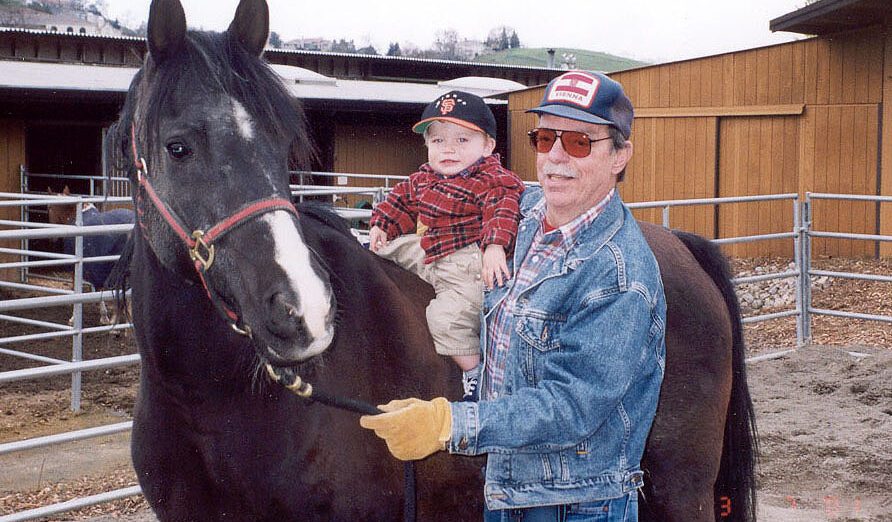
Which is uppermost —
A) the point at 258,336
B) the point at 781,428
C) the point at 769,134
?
the point at 769,134

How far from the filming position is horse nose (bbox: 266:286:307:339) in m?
1.91

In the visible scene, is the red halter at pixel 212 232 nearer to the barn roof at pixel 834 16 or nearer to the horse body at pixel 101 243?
the horse body at pixel 101 243

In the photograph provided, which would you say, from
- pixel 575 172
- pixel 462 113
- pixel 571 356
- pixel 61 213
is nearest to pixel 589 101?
pixel 575 172

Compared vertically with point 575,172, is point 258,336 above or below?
below

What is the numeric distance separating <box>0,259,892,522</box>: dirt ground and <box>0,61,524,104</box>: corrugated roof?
422 centimetres

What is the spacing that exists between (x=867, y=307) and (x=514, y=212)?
7.97 metres

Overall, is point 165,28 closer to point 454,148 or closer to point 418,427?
point 454,148

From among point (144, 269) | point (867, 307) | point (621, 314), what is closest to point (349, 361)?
point (144, 269)

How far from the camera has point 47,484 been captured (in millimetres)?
5211

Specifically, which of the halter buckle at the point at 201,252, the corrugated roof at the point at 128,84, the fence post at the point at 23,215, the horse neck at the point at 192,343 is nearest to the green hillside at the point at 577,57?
the corrugated roof at the point at 128,84

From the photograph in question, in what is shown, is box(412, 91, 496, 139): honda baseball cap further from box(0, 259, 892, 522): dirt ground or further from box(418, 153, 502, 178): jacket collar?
box(0, 259, 892, 522): dirt ground

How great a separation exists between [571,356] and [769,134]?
12.0 metres

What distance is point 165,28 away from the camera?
221 centimetres

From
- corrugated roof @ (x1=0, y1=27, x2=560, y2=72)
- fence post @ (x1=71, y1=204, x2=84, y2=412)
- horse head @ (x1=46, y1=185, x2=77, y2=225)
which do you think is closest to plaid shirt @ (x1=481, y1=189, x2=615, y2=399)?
fence post @ (x1=71, y1=204, x2=84, y2=412)
